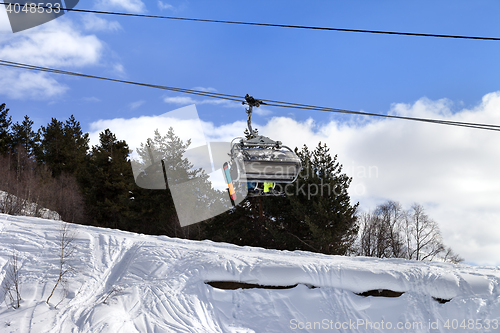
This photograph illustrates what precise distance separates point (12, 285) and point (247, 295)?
8.81 m

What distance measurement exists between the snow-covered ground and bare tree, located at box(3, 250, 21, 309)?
0.21 metres

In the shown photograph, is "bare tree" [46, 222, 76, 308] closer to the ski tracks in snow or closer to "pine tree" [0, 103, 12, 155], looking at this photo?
the ski tracks in snow

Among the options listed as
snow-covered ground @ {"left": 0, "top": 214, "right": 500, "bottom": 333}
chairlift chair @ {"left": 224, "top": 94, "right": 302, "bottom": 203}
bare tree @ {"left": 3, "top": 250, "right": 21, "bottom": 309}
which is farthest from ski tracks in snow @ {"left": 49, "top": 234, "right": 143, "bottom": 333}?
chairlift chair @ {"left": 224, "top": 94, "right": 302, "bottom": 203}

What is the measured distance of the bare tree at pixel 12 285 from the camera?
40.5 feet

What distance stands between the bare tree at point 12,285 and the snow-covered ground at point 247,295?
0.67 feet

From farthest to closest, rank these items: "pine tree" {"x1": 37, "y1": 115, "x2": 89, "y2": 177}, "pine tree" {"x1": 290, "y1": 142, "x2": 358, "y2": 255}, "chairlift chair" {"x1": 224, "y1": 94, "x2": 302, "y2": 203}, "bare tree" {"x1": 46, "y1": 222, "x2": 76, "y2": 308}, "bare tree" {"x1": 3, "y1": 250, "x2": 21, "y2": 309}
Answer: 1. "pine tree" {"x1": 37, "y1": 115, "x2": 89, "y2": 177}
2. "pine tree" {"x1": 290, "y1": 142, "x2": 358, "y2": 255}
3. "bare tree" {"x1": 46, "y1": 222, "x2": 76, "y2": 308}
4. "bare tree" {"x1": 3, "y1": 250, "x2": 21, "y2": 309}
5. "chairlift chair" {"x1": 224, "y1": 94, "x2": 302, "y2": 203}

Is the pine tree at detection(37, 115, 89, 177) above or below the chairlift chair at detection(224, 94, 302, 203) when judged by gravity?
above

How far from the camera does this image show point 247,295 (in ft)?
45.3

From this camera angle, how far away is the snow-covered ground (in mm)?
11867

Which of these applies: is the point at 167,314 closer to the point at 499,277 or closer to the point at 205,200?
the point at 499,277

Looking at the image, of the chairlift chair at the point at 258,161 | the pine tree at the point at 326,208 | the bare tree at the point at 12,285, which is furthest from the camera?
the pine tree at the point at 326,208

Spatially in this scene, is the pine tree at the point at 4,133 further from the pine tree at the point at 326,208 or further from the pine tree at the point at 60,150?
the pine tree at the point at 326,208

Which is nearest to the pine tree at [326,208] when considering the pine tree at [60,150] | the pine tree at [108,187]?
the pine tree at [108,187]

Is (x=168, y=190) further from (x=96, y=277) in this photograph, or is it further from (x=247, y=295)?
(x=247, y=295)
